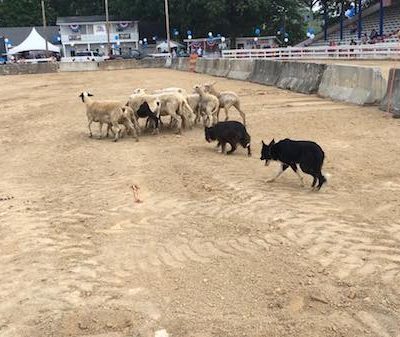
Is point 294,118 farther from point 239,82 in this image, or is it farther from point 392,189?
point 239,82

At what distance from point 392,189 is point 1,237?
5.61 metres

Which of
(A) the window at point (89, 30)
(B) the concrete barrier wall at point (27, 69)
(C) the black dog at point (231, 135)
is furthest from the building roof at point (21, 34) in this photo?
(C) the black dog at point (231, 135)

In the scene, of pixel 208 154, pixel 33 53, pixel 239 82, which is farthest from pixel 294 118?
pixel 33 53

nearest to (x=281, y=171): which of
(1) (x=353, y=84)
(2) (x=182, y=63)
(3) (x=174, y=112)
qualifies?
(3) (x=174, y=112)

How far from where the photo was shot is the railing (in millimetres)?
33134

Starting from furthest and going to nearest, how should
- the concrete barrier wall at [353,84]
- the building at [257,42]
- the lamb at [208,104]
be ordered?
the building at [257,42] < the concrete barrier wall at [353,84] < the lamb at [208,104]

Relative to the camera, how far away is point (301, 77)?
862 inches

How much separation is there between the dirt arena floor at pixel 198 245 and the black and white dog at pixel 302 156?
1.07ft

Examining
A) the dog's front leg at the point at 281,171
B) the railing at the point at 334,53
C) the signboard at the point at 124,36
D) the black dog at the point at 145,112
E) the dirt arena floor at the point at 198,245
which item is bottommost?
the dirt arena floor at the point at 198,245

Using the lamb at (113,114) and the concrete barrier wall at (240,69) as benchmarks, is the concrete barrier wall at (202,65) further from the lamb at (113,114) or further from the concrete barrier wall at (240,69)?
the lamb at (113,114)

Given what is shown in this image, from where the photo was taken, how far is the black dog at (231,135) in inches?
438

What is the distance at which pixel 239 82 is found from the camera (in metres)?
28.5

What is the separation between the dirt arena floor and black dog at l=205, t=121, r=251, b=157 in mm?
313

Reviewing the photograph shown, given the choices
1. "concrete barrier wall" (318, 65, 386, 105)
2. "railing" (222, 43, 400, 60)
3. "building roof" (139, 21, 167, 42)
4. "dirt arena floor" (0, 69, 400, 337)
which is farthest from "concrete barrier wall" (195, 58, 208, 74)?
"building roof" (139, 21, 167, 42)
